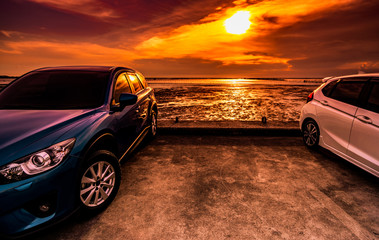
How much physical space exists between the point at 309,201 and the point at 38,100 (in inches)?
155

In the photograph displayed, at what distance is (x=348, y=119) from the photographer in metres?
3.55

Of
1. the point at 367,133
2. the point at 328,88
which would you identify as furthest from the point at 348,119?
the point at 328,88

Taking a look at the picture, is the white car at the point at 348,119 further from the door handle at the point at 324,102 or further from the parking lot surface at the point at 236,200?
the parking lot surface at the point at 236,200

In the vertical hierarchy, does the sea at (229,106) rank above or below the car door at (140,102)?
below

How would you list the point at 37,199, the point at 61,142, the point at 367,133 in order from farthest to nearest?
the point at 367,133 → the point at 61,142 → the point at 37,199

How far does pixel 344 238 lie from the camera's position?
218 centimetres

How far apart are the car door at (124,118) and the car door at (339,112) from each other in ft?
11.6

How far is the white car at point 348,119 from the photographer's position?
3.14 meters

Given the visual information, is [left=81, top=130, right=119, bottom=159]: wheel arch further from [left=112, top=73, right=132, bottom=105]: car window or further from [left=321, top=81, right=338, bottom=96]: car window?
[left=321, top=81, right=338, bottom=96]: car window

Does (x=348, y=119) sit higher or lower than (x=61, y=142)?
lower

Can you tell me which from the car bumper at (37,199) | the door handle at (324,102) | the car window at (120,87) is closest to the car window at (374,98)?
the door handle at (324,102)

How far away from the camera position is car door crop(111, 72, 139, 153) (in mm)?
3209

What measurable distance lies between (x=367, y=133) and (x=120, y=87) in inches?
152

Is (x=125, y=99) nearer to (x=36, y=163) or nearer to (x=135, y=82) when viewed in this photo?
(x=36, y=163)
